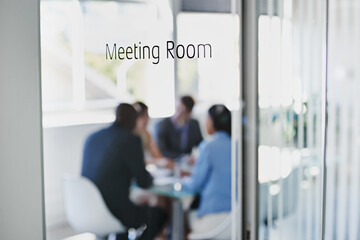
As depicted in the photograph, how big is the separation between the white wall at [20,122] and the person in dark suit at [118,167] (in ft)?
1.46

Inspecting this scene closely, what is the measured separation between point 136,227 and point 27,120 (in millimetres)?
870

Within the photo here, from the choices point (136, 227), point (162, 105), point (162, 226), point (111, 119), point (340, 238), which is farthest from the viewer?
point (162, 226)

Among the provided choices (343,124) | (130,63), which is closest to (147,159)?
(130,63)

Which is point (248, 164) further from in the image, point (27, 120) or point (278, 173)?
point (27, 120)

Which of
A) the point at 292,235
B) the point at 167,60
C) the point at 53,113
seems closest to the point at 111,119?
the point at 53,113

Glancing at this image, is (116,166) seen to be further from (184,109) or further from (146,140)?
(184,109)

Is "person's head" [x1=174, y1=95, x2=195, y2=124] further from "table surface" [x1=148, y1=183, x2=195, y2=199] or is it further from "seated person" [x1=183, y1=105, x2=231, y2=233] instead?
"table surface" [x1=148, y1=183, x2=195, y2=199]

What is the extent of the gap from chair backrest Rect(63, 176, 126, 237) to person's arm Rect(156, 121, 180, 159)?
1.36ft

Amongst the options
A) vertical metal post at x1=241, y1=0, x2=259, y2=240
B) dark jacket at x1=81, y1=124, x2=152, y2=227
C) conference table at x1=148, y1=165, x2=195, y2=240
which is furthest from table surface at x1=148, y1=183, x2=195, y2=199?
vertical metal post at x1=241, y1=0, x2=259, y2=240

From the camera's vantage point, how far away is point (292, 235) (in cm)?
181

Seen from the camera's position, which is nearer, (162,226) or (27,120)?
(27,120)

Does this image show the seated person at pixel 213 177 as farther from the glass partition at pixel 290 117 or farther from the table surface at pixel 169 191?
the glass partition at pixel 290 117

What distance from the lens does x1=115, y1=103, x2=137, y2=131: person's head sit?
2065 mm

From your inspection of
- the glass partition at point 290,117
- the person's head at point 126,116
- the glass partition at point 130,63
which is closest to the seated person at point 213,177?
the glass partition at point 130,63
